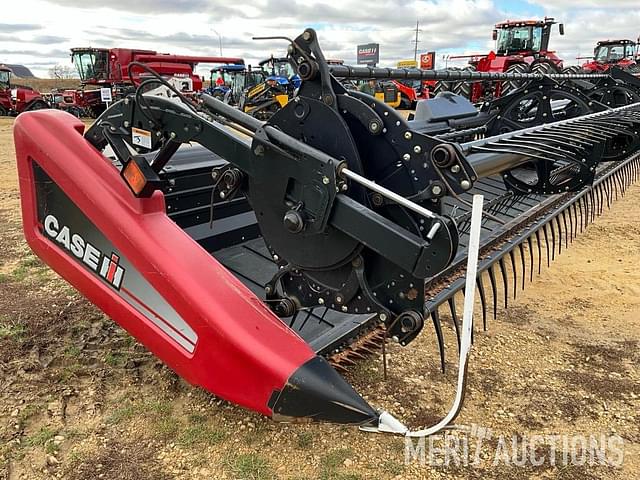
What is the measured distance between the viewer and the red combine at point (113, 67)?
16891 mm

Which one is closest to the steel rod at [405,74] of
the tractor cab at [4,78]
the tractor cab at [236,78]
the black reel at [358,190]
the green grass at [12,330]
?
the black reel at [358,190]

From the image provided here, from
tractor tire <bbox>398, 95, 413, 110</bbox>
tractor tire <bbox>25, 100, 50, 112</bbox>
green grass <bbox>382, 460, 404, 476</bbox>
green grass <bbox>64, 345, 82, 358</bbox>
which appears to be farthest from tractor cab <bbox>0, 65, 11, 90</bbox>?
green grass <bbox>382, 460, 404, 476</bbox>

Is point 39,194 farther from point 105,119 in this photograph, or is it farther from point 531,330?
point 531,330

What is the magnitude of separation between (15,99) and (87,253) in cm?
1909

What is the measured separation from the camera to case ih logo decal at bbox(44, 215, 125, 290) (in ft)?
7.48

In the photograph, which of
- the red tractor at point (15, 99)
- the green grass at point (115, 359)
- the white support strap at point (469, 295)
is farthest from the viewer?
the red tractor at point (15, 99)

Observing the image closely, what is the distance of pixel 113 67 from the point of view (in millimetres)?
18141

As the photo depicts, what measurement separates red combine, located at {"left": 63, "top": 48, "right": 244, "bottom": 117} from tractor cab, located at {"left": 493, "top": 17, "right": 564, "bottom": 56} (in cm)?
852

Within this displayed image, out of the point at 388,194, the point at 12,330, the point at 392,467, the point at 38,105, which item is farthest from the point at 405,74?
the point at 38,105

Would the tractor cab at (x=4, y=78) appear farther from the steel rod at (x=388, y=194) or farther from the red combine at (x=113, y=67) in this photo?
the steel rod at (x=388, y=194)

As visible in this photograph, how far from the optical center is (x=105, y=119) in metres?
2.38

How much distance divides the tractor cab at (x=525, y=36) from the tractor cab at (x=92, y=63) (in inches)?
503

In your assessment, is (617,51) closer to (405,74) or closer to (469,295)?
(405,74)

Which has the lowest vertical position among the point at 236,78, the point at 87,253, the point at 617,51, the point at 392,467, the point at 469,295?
the point at 392,467
